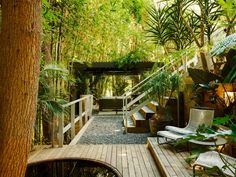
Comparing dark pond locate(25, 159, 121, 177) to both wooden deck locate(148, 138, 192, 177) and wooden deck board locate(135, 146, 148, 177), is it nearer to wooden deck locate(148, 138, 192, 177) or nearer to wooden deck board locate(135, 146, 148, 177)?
wooden deck board locate(135, 146, 148, 177)

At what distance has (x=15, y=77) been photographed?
2199mm

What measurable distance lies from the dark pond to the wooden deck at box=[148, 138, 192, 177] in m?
0.80

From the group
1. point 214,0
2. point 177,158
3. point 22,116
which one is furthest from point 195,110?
point 22,116

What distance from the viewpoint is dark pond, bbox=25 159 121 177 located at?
4.46m

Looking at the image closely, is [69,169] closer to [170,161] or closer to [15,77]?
[170,161]

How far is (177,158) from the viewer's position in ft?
15.0

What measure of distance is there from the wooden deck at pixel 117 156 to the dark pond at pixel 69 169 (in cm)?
9

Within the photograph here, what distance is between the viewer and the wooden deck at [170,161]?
377cm

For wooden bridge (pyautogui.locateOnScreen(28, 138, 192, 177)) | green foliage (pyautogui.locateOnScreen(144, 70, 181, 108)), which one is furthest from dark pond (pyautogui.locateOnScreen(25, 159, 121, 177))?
green foliage (pyautogui.locateOnScreen(144, 70, 181, 108))

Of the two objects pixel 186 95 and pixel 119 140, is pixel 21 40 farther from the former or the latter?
pixel 186 95

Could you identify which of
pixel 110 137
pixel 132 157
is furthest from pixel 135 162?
pixel 110 137

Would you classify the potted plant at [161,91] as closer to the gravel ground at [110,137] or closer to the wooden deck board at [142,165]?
the gravel ground at [110,137]

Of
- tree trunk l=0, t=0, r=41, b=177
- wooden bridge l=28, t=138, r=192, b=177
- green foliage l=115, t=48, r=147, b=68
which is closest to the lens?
tree trunk l=0, t=0, r=41, b=177

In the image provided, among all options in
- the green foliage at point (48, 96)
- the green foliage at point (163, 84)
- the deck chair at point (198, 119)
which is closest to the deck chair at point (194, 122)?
the deck chair at point (198, 119)
